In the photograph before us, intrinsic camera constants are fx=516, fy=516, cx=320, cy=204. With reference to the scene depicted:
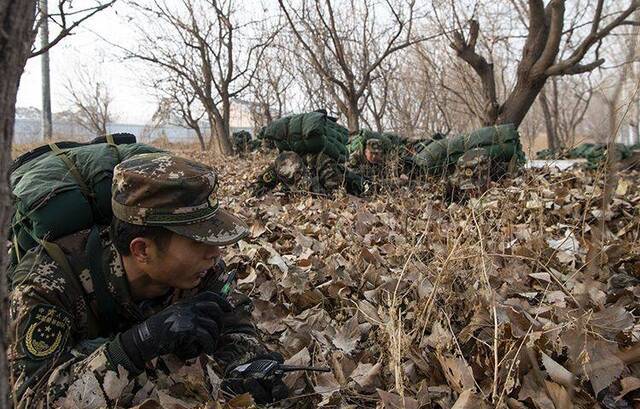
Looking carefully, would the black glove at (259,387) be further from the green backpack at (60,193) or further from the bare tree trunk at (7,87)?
the bare tree trunk at (7,87)

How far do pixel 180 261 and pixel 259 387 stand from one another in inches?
18.0

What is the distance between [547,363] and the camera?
4.93 ft

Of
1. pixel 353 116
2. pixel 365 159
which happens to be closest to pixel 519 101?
pixel 365 159

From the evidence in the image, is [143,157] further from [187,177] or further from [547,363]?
[547,363]

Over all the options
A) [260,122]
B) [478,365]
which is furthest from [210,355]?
[260,122]

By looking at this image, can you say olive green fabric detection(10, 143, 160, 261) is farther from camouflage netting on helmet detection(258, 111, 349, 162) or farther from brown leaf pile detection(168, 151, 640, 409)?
camouflage netting on helmet detection(258, 111, 349, 162)

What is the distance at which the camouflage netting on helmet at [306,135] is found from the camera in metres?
6.21

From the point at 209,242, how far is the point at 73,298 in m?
0.48

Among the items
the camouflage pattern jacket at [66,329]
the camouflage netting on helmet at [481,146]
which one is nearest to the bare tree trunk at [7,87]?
the camouflage pattern jacket at [66,329]

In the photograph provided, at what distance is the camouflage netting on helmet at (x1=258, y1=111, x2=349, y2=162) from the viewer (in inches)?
245

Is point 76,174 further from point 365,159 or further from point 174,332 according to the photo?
point 365,159

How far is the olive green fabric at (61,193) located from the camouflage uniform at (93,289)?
7 cm

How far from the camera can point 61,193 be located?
1638mm

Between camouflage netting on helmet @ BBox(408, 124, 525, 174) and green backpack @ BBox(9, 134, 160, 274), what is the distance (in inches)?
145
